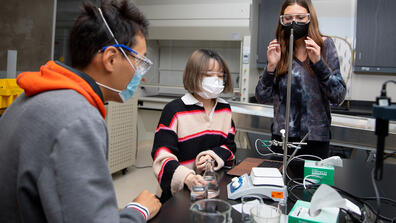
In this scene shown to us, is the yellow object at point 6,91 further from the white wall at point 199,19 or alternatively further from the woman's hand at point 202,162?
the white wall at point 199,19

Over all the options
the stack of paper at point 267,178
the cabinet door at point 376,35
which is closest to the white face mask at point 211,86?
the stack of paper at point 267,178

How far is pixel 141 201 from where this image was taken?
32.9 inches

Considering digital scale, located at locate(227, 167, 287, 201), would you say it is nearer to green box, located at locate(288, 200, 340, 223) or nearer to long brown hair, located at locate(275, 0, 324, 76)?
green box, located at locate(288, 200, 340, 223)

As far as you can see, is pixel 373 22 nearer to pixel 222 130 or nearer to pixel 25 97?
pixel 222 130

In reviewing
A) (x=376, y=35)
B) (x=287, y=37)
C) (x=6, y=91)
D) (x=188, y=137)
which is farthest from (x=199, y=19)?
(x=188, y=137)

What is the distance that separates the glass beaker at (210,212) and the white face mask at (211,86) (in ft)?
2.57

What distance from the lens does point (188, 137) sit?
1384mm

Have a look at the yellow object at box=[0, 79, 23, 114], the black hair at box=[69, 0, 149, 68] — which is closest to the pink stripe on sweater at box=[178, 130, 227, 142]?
the black hair at box=[69, 0, 149, 68]

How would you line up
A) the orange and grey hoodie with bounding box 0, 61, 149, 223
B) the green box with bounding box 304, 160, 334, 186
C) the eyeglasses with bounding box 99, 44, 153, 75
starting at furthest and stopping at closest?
the green box with bounding box 304, 160, 334, 186 < the eyeglasses with bounding box 99, 44, 153, 75 < the orange and grey hoodie with bounding box 0, 61, 149, 223

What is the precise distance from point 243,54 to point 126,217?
2.72m

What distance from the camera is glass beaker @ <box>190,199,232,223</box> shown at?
1.97 ft

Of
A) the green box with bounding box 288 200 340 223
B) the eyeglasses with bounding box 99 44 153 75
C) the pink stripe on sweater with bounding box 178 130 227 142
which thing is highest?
the eyeglasses with bounding box 99 44 153 75

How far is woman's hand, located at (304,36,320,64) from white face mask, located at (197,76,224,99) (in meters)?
0.43

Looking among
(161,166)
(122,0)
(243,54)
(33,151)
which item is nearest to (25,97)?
(33,151)
